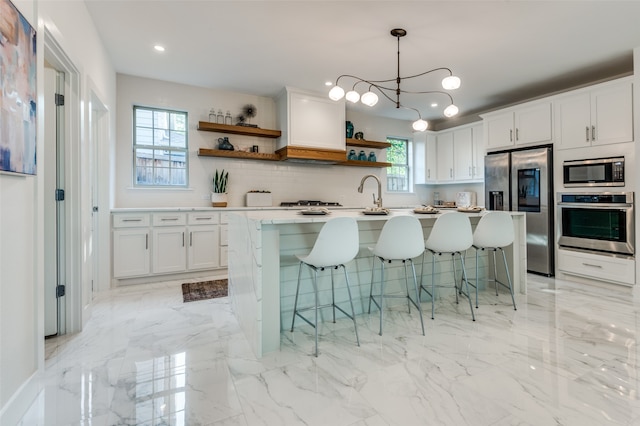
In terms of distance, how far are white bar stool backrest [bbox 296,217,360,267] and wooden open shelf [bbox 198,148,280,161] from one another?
2960 mm

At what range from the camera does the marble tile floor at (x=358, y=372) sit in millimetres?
1552

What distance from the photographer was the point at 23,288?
1.62 metres

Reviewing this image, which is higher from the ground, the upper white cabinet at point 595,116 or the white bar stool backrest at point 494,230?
the upper white cabinet at point 595,116

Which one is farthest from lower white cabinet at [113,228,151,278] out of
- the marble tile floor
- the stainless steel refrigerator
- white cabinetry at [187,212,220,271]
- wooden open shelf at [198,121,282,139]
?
the stainless steel refrigerator

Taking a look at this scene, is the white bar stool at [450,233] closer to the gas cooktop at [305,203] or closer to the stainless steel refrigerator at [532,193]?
the stainless steel refrigerator at [532,193]

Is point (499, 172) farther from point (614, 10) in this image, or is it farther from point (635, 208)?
point (614, 10)

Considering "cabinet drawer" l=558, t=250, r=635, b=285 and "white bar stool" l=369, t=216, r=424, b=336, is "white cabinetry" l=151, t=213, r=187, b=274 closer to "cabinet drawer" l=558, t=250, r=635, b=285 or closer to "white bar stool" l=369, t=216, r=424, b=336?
"white bar stool" l=369, t=216, r=424, b=336

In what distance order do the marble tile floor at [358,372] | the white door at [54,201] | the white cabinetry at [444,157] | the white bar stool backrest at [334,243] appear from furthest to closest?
the white cabinetry at [444,157] → the white door at [54,201] → the white bar stool backrest at [334,243] → the marble tile floor at [358,372]

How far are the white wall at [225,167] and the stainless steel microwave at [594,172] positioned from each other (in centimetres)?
302

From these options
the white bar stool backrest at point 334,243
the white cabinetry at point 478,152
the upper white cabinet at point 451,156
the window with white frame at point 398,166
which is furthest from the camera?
the window with white frame at point 398,166

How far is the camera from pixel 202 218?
4.21 metres

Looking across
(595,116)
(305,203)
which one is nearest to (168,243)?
(305,203)

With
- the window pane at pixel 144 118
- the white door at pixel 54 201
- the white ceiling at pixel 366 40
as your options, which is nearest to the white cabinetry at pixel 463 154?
the white ceiling at pixel 366 40

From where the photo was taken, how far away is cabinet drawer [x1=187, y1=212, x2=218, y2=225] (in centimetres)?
414
